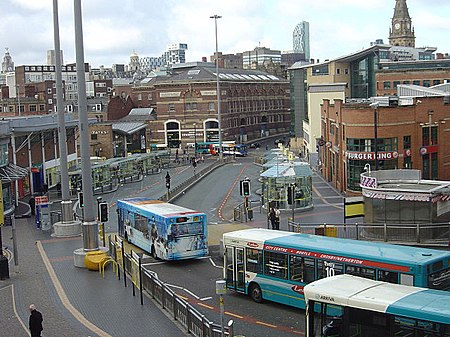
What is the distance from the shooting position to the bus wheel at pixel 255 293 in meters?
21.9

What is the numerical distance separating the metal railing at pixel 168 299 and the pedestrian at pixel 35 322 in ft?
12.3

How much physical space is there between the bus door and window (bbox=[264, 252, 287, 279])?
1150 mm

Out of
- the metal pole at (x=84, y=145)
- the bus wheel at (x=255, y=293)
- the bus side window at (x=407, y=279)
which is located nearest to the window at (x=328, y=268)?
the bus side window at (x=407, y=279)

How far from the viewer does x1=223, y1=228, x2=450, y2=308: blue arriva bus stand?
58.3ft

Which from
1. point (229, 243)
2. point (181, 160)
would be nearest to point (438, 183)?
point (229, 243)

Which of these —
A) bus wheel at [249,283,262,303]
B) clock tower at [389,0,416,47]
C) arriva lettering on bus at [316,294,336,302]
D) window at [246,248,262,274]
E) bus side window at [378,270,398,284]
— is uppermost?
clock tower at [389,0,416,47]

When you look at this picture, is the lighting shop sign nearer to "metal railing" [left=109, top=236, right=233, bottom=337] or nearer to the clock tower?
"metal railing" [left=109, top=236, right=233, bottom=337]

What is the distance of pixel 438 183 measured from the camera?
3247 centimetres

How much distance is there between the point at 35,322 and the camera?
17.9 meters

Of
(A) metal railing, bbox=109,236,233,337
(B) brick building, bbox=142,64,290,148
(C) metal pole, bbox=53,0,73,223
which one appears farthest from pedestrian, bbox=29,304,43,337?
(B) brick building, bbox=142,64,290,148

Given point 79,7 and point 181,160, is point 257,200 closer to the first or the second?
point 79,7

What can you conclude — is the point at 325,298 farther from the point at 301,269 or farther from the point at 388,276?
the point at 301,269

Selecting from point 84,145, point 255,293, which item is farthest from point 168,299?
point 84,145

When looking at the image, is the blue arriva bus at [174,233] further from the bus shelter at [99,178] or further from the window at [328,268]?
the bus shelter at [99,178]
